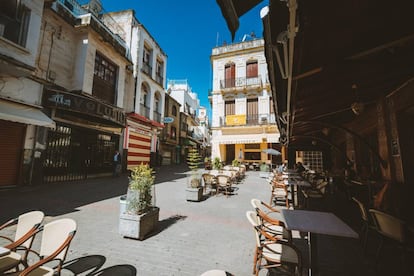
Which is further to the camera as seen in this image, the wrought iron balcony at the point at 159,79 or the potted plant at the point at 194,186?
the wrought iron balcony at the point at 159,79

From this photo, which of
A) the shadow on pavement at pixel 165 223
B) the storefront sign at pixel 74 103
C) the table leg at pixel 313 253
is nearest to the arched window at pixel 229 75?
the storefront sign at pixel 74 103

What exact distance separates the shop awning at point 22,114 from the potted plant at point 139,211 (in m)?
6.62

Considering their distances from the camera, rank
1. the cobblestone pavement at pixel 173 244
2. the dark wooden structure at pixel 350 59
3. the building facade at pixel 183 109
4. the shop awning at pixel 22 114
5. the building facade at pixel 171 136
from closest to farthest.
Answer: the dark wooden structure at pixel 350 59 < the cobblestone pavement at pixel 173 244 < the shop awning at pixel 22 114 < the building facade at pixel 171 136 < the building facade at pixel 183 109

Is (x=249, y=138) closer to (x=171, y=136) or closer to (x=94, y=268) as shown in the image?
(x=171, y=136)

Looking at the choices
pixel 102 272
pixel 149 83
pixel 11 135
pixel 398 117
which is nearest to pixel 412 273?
pixel 398 117

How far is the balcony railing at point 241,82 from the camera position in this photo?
19172 millimetres

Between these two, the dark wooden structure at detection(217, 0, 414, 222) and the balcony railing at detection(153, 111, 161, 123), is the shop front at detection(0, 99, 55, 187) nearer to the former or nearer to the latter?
the dark wooden structure at detection(217, 0, 414, 222)

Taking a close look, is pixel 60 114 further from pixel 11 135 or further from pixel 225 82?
pixel 225 82

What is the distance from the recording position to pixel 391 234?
263 centimetres

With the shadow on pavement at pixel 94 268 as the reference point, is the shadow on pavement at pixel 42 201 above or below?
above

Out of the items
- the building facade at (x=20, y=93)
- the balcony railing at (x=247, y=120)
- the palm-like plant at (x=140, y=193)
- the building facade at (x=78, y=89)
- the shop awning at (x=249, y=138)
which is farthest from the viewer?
the balcony railing at (x=247, y=120)

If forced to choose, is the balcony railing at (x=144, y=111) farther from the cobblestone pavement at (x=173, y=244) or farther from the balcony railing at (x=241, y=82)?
the cobblestone pavement at (x=173, y=244)

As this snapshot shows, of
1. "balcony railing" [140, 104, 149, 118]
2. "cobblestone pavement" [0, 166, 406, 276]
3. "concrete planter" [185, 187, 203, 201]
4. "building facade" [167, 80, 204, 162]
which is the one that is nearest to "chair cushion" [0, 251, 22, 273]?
"cobblestone pavement" [0, 166, 406, 276]

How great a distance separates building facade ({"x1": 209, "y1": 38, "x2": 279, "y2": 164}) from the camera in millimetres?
18844
